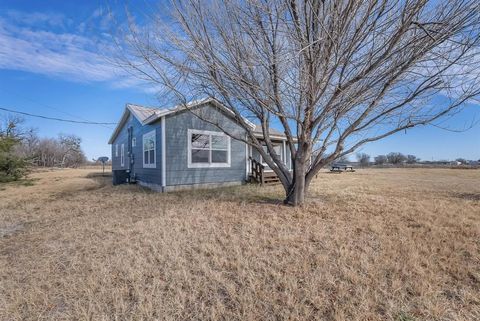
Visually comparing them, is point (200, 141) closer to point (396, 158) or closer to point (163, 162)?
point (163, 162)

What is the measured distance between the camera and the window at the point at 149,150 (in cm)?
1006

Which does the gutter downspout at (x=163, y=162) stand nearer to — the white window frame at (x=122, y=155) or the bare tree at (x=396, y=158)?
the white window frame at (x=122, y=155)

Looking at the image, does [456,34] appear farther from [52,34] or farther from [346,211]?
[52,34]

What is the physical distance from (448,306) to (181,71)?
6.15 metres

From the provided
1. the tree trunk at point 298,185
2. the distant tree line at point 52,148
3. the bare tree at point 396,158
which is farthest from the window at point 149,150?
the bare tree at point 396,158

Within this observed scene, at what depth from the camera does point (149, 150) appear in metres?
10.6

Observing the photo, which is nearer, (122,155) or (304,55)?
(304,55)

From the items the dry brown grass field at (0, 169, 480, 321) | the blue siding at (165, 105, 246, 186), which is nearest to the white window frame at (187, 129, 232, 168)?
the blue siding at (165, 105, 246, 186)

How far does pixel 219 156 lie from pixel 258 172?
203 centimetres

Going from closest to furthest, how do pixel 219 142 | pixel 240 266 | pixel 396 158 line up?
1. pixel 240 266
2. pixel 219 142
3. pixel 396 158

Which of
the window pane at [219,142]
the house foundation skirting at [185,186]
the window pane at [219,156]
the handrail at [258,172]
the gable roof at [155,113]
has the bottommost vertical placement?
the house foundation skirting at [185,186]

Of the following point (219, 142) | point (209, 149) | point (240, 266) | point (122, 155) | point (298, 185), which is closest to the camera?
point (240, 266)

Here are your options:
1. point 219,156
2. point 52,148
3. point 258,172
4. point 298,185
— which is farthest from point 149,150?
point 52,148

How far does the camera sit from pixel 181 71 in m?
6.01
